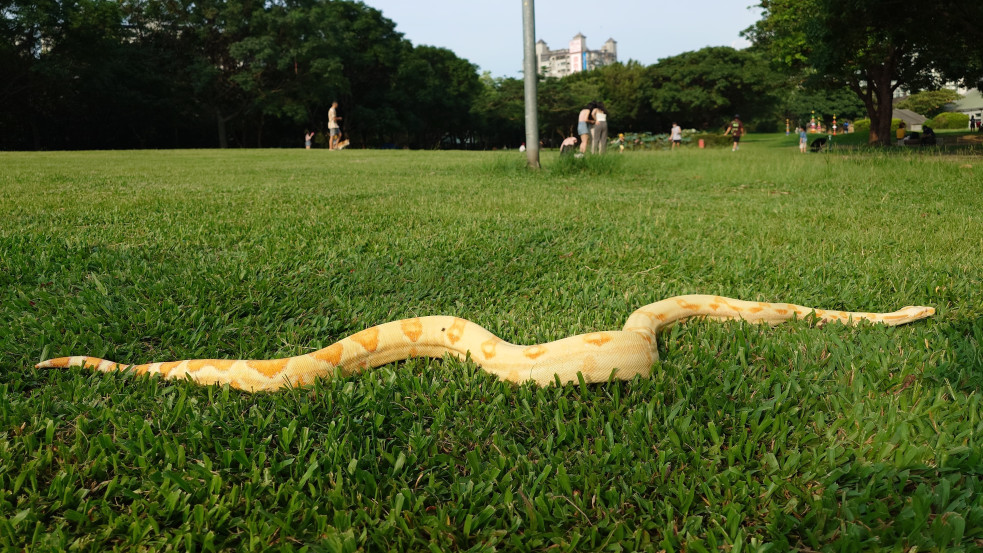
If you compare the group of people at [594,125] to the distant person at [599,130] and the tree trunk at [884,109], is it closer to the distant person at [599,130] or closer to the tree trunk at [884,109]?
the distant person at [599,130]

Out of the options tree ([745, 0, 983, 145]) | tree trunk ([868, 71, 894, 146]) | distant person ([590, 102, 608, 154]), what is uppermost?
tree ([745, 0, 983, 145])

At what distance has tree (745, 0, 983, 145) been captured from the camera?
15.5 m

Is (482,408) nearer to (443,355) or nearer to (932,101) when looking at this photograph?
(443,355)

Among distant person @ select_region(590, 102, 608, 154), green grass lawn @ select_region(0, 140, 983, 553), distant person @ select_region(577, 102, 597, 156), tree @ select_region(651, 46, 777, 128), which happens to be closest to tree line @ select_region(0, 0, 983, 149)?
tree @ select_region(651, 46, 777, 128)

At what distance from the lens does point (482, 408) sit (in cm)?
233

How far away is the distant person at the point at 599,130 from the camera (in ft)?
55.6

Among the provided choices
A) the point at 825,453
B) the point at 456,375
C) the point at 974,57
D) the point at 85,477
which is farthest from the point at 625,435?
the point at 974,57

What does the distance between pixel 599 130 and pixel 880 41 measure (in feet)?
31.9

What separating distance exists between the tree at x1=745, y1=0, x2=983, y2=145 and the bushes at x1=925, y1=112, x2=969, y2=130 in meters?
33.6

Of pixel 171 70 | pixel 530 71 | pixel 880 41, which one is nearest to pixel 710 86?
pixel 880 41

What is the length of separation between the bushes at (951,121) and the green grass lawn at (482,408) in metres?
69.5

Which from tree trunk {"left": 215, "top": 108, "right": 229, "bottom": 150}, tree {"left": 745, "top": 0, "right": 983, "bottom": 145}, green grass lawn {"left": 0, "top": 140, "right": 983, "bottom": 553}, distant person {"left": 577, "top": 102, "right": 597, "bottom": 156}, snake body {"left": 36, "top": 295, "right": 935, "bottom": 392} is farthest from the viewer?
tree trunk {"left": 215, "top": 108, "right": 229, "bottom": 150}

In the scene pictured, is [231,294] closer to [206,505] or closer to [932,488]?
[206,505]

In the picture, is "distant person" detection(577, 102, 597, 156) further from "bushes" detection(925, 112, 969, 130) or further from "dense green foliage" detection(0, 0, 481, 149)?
"bushes" detection(925, 112, 969, 130)
